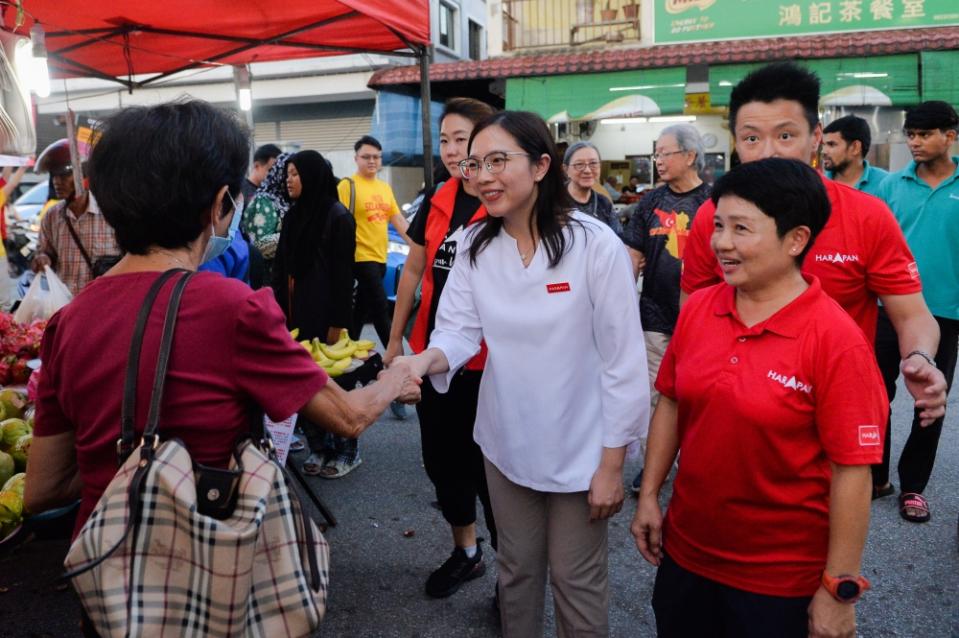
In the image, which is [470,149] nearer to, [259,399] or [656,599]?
[259,399]

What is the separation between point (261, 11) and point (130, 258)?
186 inches

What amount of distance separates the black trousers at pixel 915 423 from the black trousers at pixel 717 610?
2415 mm

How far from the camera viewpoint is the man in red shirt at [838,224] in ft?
7.35

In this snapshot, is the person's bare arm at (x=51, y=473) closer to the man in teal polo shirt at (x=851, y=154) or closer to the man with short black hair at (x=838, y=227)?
the man with short black hair at (x=838, y=227)

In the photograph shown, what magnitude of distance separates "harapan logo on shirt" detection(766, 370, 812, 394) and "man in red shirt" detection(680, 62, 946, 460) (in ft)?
2.46

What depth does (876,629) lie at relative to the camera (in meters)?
2.90

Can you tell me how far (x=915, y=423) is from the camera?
3.83 metres

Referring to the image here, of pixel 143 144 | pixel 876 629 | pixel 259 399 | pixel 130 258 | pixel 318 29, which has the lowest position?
pixel 876 629

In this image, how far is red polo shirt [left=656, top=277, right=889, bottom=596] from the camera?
1.58m

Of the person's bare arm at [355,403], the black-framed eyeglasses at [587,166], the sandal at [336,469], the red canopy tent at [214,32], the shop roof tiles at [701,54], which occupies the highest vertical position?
the shop roof tiles at [701,54]

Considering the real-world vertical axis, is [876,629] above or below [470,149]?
below

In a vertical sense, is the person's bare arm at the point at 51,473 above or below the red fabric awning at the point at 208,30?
below

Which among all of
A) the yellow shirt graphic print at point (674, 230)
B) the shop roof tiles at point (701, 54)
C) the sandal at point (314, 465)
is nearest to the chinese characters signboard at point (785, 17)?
the shop roof tiles at point (701, 54)

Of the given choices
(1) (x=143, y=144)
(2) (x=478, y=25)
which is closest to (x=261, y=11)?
(1) (x=143, y=144)
